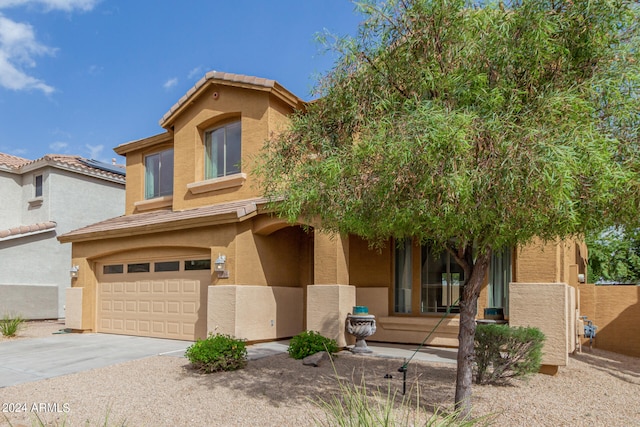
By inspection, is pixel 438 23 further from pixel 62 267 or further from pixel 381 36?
pixel 62 267

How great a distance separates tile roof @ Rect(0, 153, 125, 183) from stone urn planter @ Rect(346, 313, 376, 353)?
16.9 metres

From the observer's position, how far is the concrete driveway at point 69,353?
9.67 m

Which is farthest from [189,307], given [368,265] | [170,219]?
[368,265]

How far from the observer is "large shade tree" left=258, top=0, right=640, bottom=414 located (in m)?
4.85

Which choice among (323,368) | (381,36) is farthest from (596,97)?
(323,368)

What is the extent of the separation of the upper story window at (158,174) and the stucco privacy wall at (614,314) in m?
14.1

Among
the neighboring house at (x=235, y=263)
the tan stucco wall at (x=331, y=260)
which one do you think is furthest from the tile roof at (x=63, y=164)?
the tan stucco wall at (x=331, y=260)

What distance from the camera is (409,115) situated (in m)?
5.52

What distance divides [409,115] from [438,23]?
4.25 ft

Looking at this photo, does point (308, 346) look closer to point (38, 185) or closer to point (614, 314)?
point (614, 314)

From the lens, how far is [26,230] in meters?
20.5

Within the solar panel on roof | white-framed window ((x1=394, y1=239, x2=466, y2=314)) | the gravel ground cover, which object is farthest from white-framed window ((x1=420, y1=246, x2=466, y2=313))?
the solar panel on roof

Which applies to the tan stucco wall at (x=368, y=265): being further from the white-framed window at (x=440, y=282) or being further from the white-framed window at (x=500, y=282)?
the white-framed window at (x=500, y=282)

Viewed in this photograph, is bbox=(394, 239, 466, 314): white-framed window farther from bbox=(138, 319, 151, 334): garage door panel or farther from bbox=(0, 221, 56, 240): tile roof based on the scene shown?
bbox=(0, 221, 56, 240): tile roof
